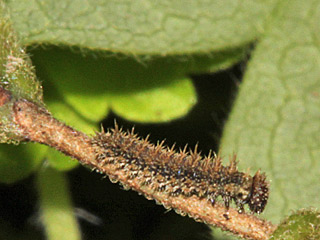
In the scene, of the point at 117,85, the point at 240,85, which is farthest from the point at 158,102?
the point at 240,85

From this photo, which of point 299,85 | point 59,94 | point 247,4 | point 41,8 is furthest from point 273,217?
point 41,8

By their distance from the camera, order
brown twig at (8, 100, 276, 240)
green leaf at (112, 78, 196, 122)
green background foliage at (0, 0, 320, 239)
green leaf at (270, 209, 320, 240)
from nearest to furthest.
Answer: green leaf at (270, 209, 320, 240), brown twig at (8, 100, 276, 240), green background foliage at (0, 0, 320, 239), green leaf at (112, 78, 196, 122)

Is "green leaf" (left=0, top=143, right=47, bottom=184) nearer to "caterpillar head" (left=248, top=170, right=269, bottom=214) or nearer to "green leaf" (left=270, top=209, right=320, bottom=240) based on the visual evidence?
"caterpillar head" (left=248, top=170, right=269, bottom=214)

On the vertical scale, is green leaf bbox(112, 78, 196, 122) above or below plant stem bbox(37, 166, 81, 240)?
above

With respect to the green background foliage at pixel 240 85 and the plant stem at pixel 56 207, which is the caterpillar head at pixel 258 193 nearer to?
the green background foliage at pixel 240 85

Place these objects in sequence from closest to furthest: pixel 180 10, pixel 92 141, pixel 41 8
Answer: pixel 92 141 < pixel 41 8 < pixel 180 10

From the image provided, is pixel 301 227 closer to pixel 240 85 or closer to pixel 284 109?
pixel 284 109

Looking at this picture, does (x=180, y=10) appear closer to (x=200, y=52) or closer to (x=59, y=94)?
(x=200, y=52)

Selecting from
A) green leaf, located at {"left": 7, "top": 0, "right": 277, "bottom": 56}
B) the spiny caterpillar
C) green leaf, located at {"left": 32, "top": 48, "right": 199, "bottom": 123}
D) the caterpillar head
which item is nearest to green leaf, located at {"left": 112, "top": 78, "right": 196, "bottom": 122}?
green leaf, located at {"left": 32, "top": 48, "right": 199, "bottom": 123}
